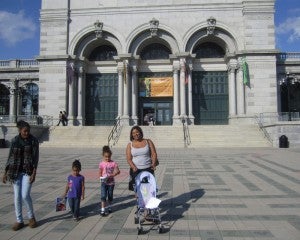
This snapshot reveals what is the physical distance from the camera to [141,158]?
7.09 meters

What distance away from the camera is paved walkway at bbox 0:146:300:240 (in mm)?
6469

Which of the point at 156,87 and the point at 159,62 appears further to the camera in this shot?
the point at 159,62

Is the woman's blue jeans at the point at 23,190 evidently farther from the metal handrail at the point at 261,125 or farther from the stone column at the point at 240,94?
the stone column at the point at 240,94

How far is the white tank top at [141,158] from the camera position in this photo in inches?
279

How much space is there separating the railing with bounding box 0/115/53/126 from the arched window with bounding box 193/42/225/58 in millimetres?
17039

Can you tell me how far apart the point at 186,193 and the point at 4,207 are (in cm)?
466

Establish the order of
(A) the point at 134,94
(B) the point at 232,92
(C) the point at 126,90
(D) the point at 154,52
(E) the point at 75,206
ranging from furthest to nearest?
(D) the point at 154,52
(A) the point at 134,94
(C) the point at 126,90
(B) the point at 232,92
(E) the point at 75,206

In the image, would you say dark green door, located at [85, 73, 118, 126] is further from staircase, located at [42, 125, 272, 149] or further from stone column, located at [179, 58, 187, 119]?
stone column, located at [179, 58, 187, 119]

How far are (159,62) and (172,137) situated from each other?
40.1ft

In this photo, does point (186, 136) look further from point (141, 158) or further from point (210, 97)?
point (141, 158)

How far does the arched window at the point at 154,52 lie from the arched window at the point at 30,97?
13070mm

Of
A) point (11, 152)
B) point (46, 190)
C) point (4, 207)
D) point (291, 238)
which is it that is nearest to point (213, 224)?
point (291, 238)

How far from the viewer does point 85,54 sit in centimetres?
3881

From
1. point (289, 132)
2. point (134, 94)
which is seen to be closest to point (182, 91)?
point (134, 94)
